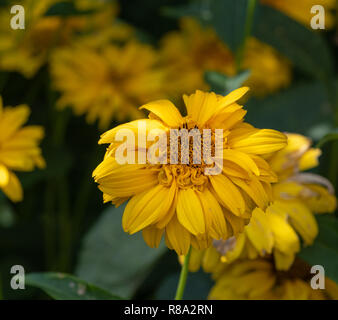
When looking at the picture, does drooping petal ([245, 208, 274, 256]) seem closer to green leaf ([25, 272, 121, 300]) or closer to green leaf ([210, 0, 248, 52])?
green leaf ([25, 272, 121, 300])

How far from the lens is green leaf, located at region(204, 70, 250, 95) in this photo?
2.22ft

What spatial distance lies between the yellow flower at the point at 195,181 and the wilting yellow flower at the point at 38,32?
46 centimetres

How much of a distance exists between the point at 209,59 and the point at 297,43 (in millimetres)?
238

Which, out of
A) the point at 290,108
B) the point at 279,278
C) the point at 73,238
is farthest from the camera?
the point at 290,108

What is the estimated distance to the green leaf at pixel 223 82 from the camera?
0.68 m

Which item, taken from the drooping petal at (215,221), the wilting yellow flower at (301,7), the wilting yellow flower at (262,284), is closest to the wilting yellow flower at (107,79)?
the wilting yellow flower at (301,7)

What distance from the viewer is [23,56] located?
0.96m

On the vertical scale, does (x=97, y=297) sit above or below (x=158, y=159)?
below

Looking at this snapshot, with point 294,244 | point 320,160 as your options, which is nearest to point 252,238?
point 294,244

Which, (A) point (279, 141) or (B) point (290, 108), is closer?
(A) point (279, 141)

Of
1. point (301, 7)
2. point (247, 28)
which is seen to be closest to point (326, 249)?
point (247, 28)

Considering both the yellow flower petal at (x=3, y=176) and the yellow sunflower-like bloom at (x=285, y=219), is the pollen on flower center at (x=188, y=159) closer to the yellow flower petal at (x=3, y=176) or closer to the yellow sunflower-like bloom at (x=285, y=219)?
the yellow sunflower-like bloom at (x=285, y=219)
